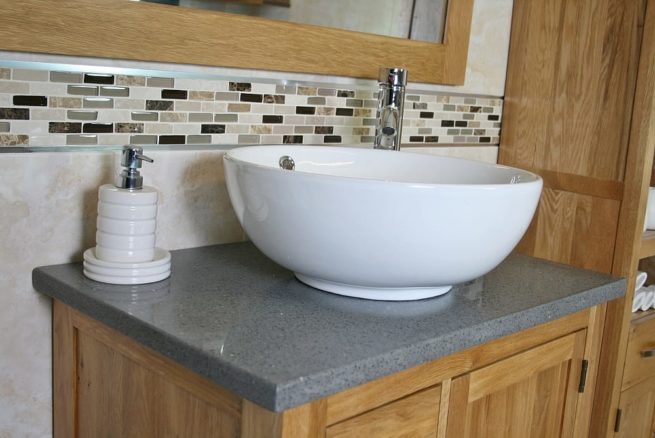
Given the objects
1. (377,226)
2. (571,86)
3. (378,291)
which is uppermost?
(571,86)

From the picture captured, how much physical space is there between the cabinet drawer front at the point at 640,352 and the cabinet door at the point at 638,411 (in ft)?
0.08

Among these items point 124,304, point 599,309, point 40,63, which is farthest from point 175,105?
point 599,309

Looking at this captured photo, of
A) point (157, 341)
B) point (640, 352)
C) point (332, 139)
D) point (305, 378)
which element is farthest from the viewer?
point (640, 352)

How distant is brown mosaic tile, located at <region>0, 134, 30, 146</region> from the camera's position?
1028mm

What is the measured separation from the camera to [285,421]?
2.58ft

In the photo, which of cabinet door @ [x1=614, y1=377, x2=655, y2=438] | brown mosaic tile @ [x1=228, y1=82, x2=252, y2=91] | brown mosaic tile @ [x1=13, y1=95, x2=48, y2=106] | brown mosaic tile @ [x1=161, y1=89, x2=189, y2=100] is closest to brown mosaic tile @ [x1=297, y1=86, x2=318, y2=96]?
brown mosaic tile @ [x1=228, y1=82, x2=252, y2=91]

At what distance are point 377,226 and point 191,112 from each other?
0.42m

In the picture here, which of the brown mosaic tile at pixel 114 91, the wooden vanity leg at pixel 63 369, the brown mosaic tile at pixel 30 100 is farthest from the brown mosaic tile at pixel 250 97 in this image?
the wooden vanity leg at pixel 63 369

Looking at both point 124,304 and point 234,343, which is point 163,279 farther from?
point 234,343

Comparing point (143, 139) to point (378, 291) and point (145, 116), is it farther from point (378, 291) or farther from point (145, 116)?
point (378, 291)

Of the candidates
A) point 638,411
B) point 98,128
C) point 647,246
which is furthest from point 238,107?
point 638,411

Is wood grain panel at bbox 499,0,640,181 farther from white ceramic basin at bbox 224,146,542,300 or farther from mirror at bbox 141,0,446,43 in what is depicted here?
white ceramic basin at bbox 224,146,542,300

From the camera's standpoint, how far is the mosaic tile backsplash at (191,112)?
41.4 inches

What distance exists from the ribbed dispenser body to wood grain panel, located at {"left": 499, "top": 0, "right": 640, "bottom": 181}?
37.5 inches
